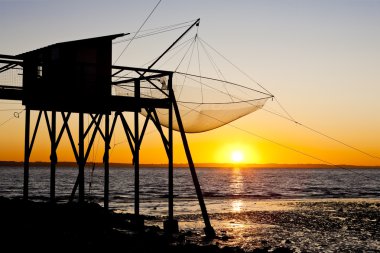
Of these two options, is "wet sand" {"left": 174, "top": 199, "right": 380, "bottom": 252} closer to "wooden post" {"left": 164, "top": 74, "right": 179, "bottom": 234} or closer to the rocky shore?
"wooden post" {"left": 164, "top": 74, "right": 179, "bottom": 234}

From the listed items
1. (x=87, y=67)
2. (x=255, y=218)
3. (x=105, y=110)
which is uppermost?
(x=87, y=67)

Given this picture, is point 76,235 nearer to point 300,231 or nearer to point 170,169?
point 170,169

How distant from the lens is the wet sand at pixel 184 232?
16.2m

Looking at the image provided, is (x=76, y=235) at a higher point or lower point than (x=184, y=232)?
higher

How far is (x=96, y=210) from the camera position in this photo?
25625 mm

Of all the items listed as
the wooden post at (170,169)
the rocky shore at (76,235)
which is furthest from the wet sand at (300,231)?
the rocky shore at (76,235)

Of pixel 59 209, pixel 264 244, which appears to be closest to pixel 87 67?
pixel 59 209

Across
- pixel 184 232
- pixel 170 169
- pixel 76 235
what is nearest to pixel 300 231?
pixel 184 232

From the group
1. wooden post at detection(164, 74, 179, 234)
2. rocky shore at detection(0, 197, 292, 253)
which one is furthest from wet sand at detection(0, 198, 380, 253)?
wooden post at detection(164, 74, 179, 234)

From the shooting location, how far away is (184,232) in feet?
78.6

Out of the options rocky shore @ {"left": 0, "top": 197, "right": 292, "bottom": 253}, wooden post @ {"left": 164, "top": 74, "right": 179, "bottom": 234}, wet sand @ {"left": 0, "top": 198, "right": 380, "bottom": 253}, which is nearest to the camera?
rocky shore @ {"left": 0, "top": 197, "right": 292, "bottom": 253}

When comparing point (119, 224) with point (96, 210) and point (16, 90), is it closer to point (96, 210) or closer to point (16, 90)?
point (96, 210)

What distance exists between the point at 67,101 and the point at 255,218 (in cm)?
1772

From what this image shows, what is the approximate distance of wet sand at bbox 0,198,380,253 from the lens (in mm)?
16219
